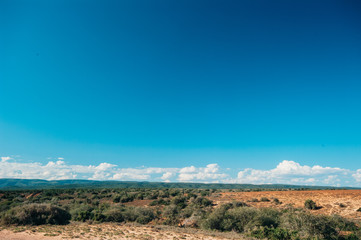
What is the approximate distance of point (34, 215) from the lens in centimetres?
2067

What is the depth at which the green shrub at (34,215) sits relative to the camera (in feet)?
64.7

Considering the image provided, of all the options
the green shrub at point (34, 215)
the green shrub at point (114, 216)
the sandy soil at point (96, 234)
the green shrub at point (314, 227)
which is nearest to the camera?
the green shrub at point (314, 227)

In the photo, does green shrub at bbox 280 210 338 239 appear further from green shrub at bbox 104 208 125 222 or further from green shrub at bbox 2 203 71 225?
green shrub at bbox 2 203 71 225

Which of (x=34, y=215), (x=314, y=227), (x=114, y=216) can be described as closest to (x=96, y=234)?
(x=114, y=216)

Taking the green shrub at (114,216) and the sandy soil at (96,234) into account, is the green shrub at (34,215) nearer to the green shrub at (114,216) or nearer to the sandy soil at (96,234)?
the sandy soil at (96,234)

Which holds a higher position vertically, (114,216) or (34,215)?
(34,215)

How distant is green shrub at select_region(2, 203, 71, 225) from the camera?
19734 millimetres

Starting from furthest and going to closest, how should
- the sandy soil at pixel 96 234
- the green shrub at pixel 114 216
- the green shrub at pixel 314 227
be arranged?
1. the green shrub at pixel 114 216
2. the sandy soil at pixel 96 234
3. the green shrub at pixel 314 227

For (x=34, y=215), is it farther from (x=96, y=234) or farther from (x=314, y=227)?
(x=314, y=227)

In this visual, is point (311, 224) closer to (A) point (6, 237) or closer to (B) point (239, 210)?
(B) point (239, 210)

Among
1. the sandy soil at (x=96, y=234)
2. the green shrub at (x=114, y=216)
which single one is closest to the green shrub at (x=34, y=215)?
the sandy soil at (x=96, y=234)

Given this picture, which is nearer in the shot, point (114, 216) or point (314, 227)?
point (314, 227)

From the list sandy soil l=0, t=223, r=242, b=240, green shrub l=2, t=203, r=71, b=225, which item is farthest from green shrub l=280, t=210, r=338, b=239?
green shrub l=2, t=203, r=71, b=225

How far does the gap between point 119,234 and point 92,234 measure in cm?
218
